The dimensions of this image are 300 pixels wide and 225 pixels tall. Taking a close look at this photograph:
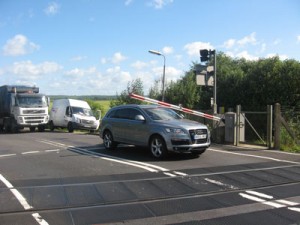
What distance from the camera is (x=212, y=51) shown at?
17859 mm

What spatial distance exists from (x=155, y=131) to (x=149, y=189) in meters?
4.49

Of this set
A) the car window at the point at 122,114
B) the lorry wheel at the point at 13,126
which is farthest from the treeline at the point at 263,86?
the lorry wheel at the point at 13,126

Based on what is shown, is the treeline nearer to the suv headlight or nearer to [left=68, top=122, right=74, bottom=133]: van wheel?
[left=68, top=122, right=74, bottom=133]: van wheel

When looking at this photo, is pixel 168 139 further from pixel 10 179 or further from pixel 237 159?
pixel 10 179

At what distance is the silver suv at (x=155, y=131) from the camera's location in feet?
39.5

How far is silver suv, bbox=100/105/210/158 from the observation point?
1203 cm

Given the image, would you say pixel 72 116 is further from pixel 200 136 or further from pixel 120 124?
pixel 200 136

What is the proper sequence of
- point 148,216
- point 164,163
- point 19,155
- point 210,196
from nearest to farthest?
point 148,216 → point 210,196 → point 164,163 → point 19,155

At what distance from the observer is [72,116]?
96.0 ft

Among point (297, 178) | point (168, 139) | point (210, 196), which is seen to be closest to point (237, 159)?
point (168, 139)

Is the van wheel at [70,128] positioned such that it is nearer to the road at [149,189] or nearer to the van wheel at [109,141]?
the van wheel at [109,141]

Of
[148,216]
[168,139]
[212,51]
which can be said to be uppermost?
[212,51]

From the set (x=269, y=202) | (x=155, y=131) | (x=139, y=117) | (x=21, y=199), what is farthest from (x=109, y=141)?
(x=269, y=202)

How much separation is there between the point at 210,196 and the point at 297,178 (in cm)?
290
